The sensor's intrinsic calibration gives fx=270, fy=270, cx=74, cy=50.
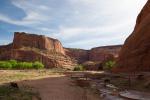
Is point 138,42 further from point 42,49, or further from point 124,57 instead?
point 42,49

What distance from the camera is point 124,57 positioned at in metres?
54.5

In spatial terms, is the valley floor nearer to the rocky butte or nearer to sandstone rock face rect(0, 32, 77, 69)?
the rocky butte

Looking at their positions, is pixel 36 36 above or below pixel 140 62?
above

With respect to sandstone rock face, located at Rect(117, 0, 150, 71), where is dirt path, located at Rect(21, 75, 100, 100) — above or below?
below

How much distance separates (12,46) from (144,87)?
528ft

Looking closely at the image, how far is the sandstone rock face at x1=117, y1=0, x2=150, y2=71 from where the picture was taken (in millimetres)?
46094

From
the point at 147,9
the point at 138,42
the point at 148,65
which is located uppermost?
the point at 147,9

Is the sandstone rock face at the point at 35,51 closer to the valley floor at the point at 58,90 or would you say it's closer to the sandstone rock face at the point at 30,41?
the sandstone rock face at the point at 30,41

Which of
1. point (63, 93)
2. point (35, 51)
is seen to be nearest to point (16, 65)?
point (35, 51)

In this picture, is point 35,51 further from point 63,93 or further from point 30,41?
point 63,93

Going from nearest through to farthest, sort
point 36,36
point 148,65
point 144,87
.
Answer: point 144,87 < point 148,65 < point 36,36

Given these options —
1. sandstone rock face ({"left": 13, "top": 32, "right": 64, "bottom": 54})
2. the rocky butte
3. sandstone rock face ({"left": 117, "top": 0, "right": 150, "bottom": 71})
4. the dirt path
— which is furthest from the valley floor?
sandstone rock face ({"left": 13, "top": 32, "right": 64, "bottom": 54})

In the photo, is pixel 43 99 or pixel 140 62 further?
pixel 140 62

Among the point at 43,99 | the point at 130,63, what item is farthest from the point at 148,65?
the point at 43,99
